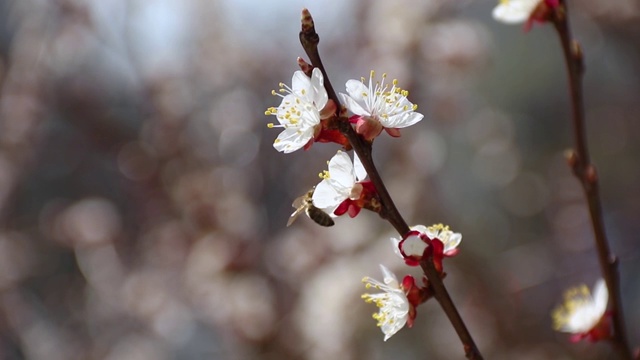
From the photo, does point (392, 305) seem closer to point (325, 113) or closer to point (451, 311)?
point (451, 311)

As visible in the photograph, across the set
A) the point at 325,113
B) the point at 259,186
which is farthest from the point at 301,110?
the point at 259,186

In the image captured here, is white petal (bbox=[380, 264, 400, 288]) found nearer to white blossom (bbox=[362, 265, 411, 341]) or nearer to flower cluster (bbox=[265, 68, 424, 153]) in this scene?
white blossom (bbox=[362, 265, 411, 341])

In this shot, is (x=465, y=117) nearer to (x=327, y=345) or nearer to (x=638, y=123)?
(x=638, y=123)

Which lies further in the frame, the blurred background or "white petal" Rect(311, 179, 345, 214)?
the blurred background

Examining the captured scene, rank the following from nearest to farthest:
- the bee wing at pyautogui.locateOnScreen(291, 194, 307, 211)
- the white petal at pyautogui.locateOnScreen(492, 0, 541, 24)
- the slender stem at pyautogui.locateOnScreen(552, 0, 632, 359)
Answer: the bee wing at pyautogui.locateOnScreen(291, 194, 307, 211) < the slender stem at pyautogui.locateOnScreen(552, 0, 632, 359) < the white petal at pyautogui.locateOnScreen(492, 0, 541, 24)

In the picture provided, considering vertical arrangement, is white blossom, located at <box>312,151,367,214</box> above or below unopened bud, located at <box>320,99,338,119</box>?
below

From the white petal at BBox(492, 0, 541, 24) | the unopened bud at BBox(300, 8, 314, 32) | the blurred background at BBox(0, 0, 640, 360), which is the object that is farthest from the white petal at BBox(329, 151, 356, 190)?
the blurred background at BBox(0, 0, 640, 360)
